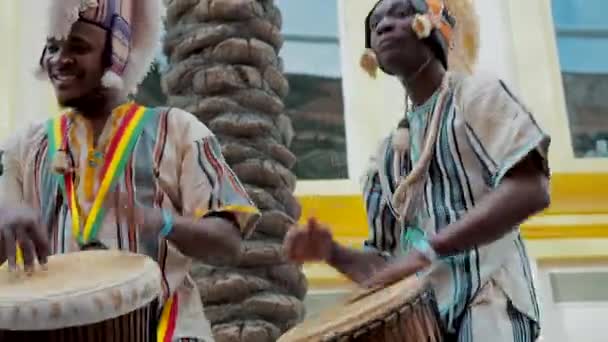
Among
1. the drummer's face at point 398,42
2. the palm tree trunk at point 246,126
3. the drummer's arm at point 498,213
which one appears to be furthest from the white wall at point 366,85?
the drummer's arm at point 498,213

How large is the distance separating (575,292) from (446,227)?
4.00 m

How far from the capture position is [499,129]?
1.81 meters

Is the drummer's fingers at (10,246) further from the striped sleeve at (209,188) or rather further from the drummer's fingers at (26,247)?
the striped sleeve at (209,188)

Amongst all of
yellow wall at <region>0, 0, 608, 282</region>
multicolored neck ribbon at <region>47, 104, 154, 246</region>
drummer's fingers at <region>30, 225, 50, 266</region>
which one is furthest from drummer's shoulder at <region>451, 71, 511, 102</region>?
yellow wall at <region>0, 0, 608, 282</region>

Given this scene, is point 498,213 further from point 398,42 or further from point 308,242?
point 398,42

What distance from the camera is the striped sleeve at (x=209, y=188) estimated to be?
1.87m

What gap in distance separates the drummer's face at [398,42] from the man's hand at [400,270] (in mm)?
474

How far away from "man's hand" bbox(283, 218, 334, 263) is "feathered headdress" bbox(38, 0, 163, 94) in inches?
20.1

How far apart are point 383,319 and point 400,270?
0.18 metres

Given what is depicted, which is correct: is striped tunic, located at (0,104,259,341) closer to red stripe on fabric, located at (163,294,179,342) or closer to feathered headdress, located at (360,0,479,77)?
red stripe on fabric, located at (163,294,179,342)

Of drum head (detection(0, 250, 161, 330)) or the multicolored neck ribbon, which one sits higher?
the multicolored neck ribbon

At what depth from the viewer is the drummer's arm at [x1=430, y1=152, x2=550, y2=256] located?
67.0 inches

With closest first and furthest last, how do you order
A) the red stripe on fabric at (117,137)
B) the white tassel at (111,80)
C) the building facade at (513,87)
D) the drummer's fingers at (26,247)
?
the drummer's fingers at (26,247) < the red stripe on fabric at (117,137) < the white tassel at (111,80) < the building facade at (513,87)

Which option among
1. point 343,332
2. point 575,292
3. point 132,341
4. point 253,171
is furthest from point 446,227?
point 575,292
